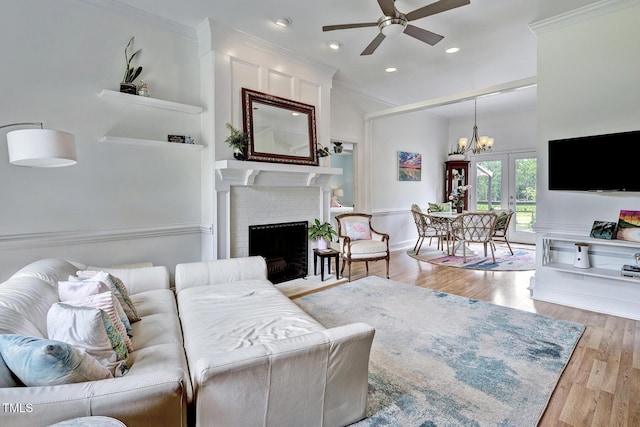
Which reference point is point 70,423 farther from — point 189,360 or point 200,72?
point 200,72

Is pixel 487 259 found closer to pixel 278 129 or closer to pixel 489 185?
pixel 489 185

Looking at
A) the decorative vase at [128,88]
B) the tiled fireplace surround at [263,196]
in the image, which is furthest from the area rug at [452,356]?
the decorative vase at [128,88]

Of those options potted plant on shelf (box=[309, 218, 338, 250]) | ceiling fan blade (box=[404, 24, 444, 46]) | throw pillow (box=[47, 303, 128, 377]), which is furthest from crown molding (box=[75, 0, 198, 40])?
throw pillow (box=[47, 303, 128, 377])

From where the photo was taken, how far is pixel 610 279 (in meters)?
3.22

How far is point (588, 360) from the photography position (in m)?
2.38

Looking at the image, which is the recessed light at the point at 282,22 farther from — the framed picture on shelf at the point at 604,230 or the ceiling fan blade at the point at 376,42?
the framed picture on shelf at the point at 604,230

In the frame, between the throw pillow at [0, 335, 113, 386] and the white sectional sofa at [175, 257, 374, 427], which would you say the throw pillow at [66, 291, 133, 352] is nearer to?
the white sectional sofa at [175, 257, 374, 427]

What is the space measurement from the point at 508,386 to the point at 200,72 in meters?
4.19

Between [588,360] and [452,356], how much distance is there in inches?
39.6

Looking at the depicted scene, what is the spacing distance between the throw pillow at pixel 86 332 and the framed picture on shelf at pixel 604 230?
13.6ft

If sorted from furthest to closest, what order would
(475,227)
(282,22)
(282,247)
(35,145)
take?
(475,227), (282,247), (282,22), (35,145)

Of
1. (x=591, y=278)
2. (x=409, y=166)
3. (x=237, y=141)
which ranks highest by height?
(x=409, y=166)

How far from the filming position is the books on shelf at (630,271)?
9.95 feet

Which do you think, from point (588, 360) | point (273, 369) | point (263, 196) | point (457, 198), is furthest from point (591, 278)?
point (457, 198)
